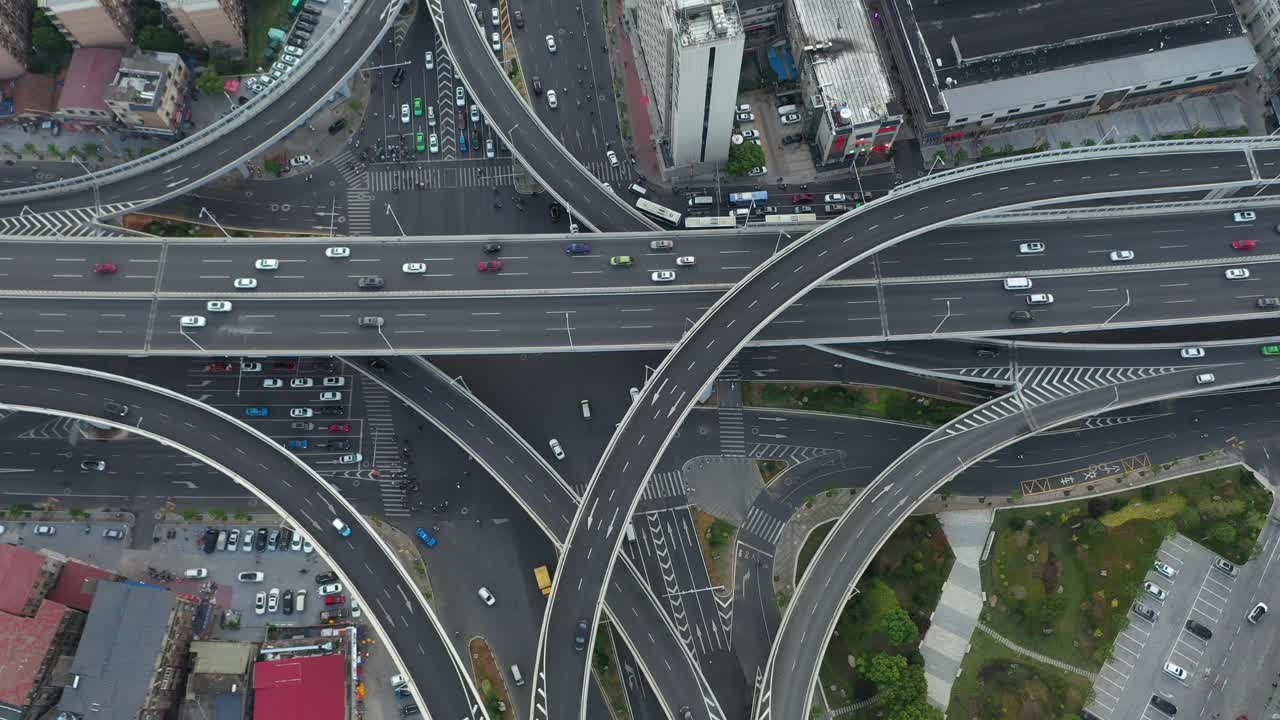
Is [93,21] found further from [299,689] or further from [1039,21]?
[1039,21]

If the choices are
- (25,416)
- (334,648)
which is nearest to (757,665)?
(334,648)

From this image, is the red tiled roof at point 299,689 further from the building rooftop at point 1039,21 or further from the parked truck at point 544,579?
the building rooftop at point 1039,21

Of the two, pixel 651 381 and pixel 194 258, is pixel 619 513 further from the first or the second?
pixel 194 258

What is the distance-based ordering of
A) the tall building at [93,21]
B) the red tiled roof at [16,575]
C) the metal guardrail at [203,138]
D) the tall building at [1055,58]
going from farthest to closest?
the tall building at [1055,58], the tall building at [93,21], the metal guardrail at [203,138], the red tiled roof at [16,575]

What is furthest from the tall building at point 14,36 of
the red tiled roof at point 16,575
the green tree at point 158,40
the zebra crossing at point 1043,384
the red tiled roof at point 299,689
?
the zebra crossing at point 1043,384

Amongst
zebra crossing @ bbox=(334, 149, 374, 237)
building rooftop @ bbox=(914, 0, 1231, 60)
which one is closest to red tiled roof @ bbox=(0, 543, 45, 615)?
zebra crossing @ bbox=(334, 149, 374, 237)

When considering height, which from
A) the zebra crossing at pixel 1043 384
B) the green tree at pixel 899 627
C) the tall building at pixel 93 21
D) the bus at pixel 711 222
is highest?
the tall building at pixel 93 21

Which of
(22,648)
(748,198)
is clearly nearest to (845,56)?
(748,198)
